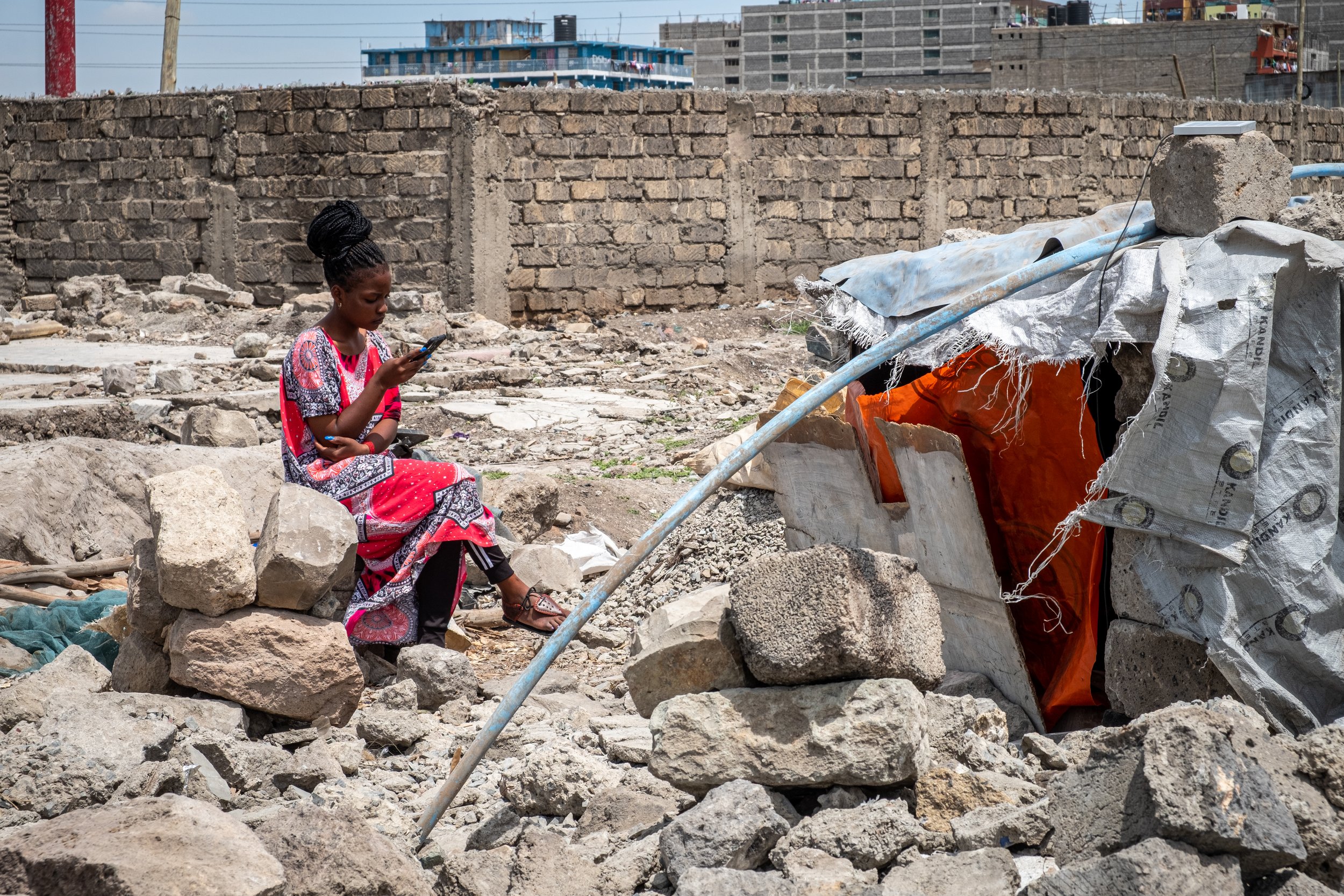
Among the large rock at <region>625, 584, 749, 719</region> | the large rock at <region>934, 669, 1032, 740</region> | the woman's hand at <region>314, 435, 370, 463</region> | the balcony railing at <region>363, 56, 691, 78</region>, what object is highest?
the balcony railing at <region>363, 56, 691, 78</region>

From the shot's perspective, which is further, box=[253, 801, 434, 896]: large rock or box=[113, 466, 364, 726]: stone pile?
box=[113, 466, 364, 726]: stone pile

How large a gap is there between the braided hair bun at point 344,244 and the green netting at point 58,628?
1.64 meters

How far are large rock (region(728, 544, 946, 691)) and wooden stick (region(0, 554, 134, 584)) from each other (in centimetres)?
344

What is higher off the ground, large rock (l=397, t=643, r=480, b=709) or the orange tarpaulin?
the orange tarpaulin

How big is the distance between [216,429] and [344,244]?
378cm

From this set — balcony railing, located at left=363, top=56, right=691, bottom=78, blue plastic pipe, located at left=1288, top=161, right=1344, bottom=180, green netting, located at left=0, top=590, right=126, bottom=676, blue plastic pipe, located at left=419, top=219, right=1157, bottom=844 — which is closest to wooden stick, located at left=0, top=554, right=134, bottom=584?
green netting, located at left=0, top=590, right=126, bottom=676

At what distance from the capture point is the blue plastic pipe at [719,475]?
2.82m

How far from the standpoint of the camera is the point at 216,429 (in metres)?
7.53

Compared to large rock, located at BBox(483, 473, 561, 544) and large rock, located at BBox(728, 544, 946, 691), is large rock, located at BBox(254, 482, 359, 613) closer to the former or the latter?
large rock, located at BBox(728, 544, 946, 691)

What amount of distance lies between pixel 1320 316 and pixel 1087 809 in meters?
1.40

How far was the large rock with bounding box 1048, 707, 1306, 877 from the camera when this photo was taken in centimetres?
216

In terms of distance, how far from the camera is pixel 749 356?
1139cm

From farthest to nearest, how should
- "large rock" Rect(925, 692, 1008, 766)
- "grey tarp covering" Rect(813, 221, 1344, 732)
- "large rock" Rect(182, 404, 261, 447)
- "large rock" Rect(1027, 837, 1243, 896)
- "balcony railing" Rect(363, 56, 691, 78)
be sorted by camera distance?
"balcony railing" Rect(363, 56, 691, 78) → "large rock" Rect(182, 404, 261, 447) → "large rock" Rect(925, 692, 1008, 766) → "grey tarp covering" Rect(813, 221, 1344, 732) → "large rock" Rect(1027, 837, 1243, 896)

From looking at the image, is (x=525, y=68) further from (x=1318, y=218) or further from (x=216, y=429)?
(x=1318, y=218)
